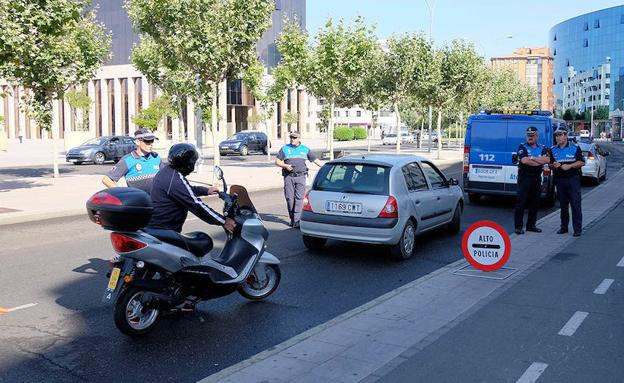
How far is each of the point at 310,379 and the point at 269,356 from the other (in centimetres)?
56

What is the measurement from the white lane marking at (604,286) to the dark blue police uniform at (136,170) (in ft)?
17.5

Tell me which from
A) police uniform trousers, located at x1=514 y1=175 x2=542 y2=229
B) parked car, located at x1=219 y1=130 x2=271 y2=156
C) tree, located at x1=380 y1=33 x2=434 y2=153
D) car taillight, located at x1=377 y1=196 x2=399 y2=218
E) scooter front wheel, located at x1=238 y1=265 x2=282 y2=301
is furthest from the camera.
Answer: parked car, located at x1=219 y1=130 x2=271 y2=156

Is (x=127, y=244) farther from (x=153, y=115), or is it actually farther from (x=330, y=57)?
(x=153, y=115)

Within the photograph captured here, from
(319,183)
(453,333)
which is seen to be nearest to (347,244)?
(319,183)

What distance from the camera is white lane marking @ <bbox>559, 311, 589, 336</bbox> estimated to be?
5.73 m

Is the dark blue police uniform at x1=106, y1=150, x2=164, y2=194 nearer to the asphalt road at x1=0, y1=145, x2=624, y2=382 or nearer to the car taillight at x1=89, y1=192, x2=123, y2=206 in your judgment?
the asphalt road at x1=0, y1=145, x2=624, y2=382

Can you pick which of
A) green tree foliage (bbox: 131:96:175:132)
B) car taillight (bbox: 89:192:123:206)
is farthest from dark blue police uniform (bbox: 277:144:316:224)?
green tree foliage (bbox: 131:96:175:132)

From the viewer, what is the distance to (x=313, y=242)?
31.7 ft

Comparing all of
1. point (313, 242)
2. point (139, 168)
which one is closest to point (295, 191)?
point (313, 242)

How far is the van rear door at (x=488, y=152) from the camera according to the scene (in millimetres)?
15219

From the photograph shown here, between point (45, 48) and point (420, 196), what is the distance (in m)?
10.9

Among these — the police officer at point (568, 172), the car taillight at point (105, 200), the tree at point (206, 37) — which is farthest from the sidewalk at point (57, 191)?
the police officer at point (568, 172)

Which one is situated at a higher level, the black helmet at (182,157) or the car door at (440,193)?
the black helmet at (182,157)

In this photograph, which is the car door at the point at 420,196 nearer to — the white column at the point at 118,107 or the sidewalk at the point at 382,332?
the sidewalk at the point at 382,332
